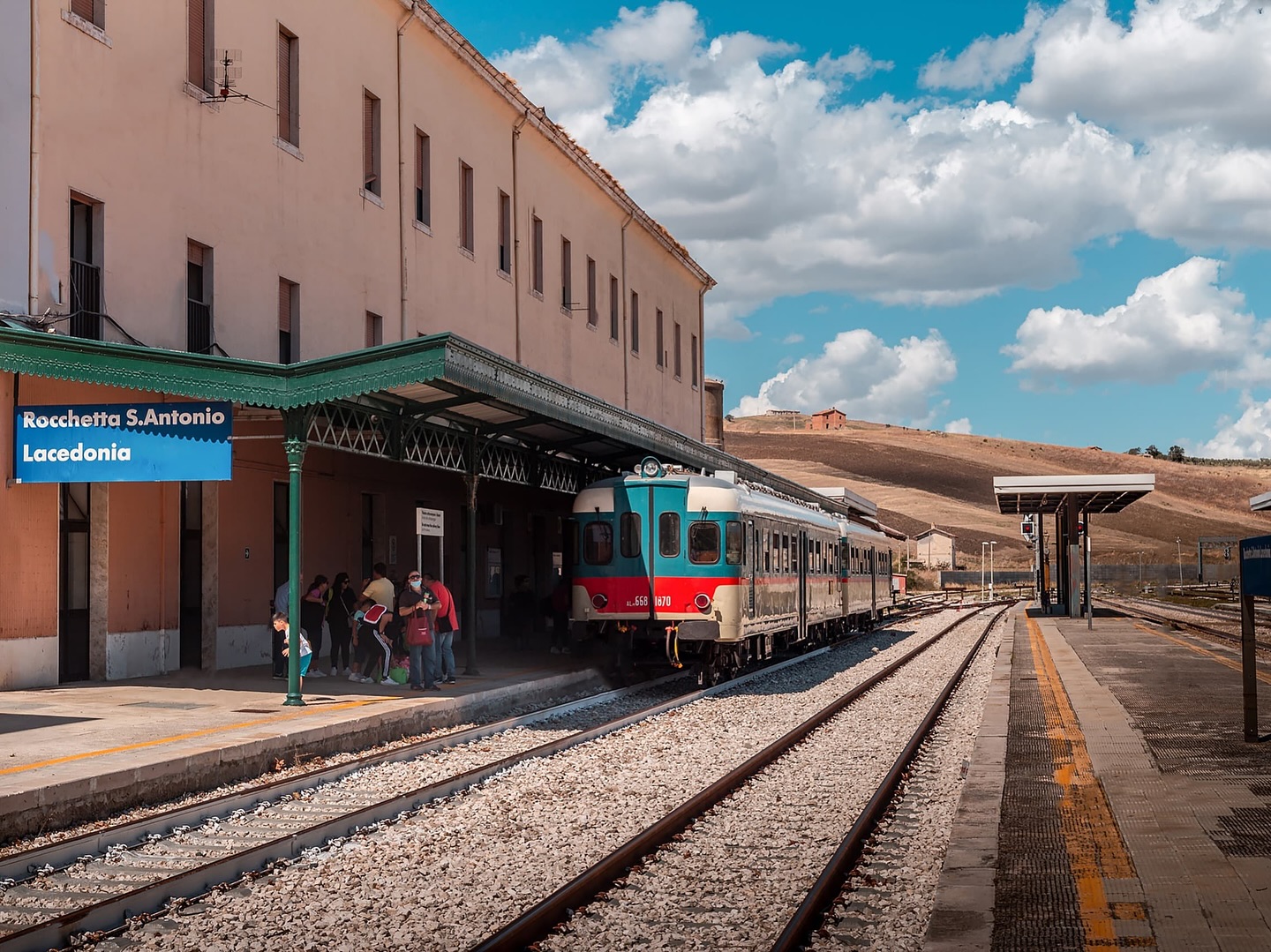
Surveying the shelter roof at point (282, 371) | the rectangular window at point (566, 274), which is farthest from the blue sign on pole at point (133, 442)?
the rectangular window at point (566, 274)

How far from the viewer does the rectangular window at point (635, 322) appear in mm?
44731

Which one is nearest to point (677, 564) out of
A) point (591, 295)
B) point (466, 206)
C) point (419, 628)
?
point (419, 628)

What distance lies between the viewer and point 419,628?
18.1m

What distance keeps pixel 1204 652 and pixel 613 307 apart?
21.1 m

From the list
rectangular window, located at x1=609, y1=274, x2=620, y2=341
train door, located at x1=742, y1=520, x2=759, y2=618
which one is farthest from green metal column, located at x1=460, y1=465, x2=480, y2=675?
rectangular window, located at x1=609, y1=274, x2=620, y2=341

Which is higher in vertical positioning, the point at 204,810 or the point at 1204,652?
the point at 204,810

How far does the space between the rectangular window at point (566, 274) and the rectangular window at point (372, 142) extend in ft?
36.4

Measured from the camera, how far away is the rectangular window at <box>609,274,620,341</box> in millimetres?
41906

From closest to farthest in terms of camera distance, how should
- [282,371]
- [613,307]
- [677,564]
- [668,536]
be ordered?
1. [282,371]
2. [677,564]
3. [668,536]
4. [613,307]

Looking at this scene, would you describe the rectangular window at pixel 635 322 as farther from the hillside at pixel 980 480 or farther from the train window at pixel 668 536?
the hillside at pixel 980 480

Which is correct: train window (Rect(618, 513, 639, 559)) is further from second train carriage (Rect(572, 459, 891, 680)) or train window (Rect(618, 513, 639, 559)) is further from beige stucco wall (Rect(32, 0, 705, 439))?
beige stucco wall (Rect(32, 0, 705, 439))

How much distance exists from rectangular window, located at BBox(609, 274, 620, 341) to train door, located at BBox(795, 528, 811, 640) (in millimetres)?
16417

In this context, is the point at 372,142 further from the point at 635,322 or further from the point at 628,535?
the point at 635,322

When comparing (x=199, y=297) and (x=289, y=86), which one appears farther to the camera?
(x=289, y=86)
